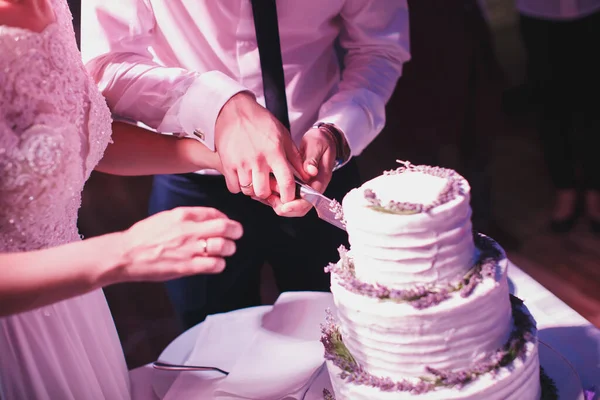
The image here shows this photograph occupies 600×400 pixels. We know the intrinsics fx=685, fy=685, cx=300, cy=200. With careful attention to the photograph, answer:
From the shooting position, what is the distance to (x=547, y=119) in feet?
13.4

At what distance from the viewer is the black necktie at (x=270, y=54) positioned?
178cm

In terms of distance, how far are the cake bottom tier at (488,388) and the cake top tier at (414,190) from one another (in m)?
0.32

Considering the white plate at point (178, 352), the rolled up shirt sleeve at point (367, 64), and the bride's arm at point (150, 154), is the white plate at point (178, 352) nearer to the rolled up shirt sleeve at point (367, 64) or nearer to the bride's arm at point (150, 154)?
the bride's arm at point (150, 154)

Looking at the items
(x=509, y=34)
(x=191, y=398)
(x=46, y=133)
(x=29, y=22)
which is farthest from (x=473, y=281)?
(x=509, y=34)

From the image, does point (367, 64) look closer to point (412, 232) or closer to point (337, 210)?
point (337, 210)

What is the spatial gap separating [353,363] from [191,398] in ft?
1.35

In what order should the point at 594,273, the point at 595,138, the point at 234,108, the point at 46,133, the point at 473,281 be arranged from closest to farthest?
the point at 473,281
the point at 46,133
the point at 234,108
the point at 594,273
the point at 595,138

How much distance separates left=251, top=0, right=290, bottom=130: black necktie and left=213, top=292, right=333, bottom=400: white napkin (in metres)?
0.51

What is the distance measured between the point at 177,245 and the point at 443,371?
0.52m

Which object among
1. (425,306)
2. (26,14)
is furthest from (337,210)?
(26,14)

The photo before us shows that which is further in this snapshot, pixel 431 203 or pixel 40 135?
pixel 40 135

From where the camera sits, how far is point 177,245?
105 centimetres

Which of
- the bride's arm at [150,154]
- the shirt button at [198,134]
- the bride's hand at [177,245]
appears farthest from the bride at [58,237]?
the shirt button at [198,134]

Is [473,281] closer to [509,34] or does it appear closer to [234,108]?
[234,108]
